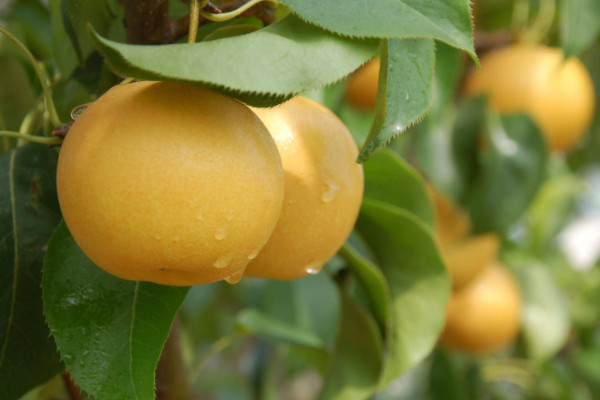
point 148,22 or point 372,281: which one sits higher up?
point 148,22

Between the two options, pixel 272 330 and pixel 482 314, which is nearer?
pixel 272 330

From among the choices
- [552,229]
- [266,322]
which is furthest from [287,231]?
[552,229]

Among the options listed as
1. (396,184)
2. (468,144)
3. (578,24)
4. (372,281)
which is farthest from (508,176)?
(372,281)

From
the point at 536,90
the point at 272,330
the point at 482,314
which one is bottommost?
the point at 482,314

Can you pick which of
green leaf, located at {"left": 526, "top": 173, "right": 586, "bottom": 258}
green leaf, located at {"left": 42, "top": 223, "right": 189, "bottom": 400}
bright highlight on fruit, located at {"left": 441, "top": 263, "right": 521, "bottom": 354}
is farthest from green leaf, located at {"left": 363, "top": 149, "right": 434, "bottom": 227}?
green leaf, located at {"left": 526, "top": 173, "right": 586, "bottom": 258}

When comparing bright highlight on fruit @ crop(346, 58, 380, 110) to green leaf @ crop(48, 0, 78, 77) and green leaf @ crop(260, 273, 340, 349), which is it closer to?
green leaf @ crop(260, 273, 340, 349)

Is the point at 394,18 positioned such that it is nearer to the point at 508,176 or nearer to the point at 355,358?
the point at 355,358
